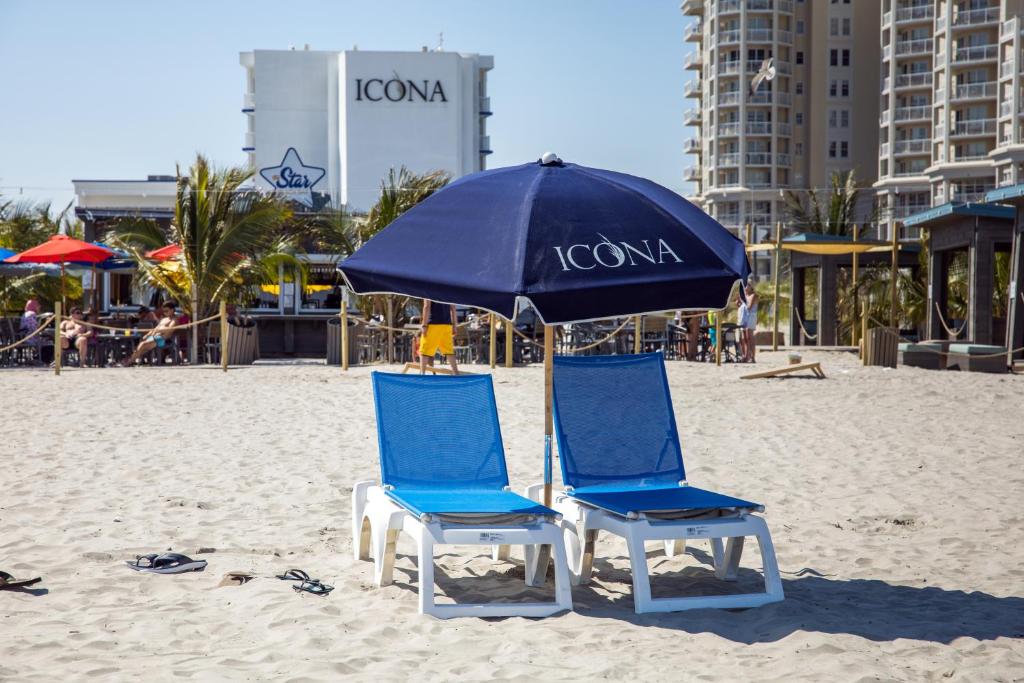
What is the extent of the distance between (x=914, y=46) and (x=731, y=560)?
2915 inches

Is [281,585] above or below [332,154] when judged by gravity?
below

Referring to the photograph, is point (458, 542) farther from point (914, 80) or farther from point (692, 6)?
point (692, 6)

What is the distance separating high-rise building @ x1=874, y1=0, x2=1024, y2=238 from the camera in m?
61.2

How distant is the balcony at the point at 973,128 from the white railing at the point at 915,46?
7.26m

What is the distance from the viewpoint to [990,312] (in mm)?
20609

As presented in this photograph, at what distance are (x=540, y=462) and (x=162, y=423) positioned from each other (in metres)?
4.00

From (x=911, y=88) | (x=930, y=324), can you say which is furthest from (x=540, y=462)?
(x=911, y=88)

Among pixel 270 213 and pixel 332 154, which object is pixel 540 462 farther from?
pixel 332 154

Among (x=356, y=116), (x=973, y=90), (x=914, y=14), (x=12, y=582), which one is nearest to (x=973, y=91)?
(x=973, y=90)

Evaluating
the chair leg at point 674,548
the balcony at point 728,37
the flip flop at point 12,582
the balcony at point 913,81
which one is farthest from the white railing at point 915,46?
the flip flop at point 12,582

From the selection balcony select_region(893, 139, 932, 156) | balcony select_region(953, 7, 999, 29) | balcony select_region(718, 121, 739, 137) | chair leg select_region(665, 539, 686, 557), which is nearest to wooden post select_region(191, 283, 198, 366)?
chair leg select_region(665, 539, 686, 557)

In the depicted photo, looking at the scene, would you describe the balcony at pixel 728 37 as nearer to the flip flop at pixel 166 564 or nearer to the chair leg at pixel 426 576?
the flip flop at pixel 166 564

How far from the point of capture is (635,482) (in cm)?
565

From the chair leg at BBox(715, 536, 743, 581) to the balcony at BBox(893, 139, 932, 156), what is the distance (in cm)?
7253
